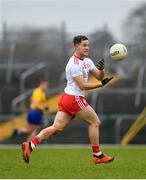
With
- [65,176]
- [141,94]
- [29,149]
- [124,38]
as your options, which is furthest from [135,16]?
[65,176]

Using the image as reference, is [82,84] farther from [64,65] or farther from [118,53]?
[64,65]

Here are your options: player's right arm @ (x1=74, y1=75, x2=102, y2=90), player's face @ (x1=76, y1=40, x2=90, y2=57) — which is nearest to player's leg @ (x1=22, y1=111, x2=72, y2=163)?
player's right arm @ (x1=74, y1=75, x2=102, y2=90)

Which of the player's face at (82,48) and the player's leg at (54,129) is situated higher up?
the player's face at (82,48)

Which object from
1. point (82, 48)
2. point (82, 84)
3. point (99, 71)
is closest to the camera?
point (82, 84)

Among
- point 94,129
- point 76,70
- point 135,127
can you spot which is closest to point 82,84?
point 76,70

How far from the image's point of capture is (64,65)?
26203mm

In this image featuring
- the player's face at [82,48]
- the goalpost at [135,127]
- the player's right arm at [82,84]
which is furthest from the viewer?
the goalpost at [135,127]

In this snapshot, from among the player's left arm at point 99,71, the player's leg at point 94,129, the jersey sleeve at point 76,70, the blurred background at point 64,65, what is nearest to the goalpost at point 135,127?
the blurred background at point 64,65

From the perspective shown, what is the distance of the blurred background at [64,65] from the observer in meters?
25.3

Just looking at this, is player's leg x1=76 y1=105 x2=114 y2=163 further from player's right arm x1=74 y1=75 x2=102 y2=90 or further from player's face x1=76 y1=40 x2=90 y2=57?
player's face x1=76 y1=40 x2=90 y2=57

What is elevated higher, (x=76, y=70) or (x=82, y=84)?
(x=76, y=70)

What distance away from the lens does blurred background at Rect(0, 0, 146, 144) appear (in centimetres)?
2528

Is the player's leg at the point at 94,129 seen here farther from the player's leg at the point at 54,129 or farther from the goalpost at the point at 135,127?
the goalpost at the point at 135,127

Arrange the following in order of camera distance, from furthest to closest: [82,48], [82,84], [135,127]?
[135,127] → [82,48] → [82,84]
